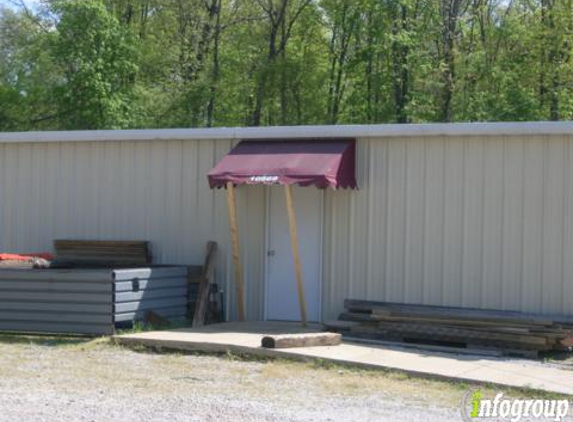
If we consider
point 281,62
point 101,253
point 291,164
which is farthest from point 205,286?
point 281,62

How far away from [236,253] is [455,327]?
3476 millimetres

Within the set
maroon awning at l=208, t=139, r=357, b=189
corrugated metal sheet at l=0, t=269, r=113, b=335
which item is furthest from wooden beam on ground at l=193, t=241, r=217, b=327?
corrugated metal sheet at l=0, t=269, r=113, b=335

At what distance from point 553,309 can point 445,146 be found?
8.52 feet

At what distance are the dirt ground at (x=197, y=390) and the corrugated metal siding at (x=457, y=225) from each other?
112 inches

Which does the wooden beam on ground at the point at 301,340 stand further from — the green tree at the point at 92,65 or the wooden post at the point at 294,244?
the green tree at the point at 92,65

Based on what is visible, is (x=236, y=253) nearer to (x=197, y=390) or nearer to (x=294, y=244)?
(x=294, y=244)

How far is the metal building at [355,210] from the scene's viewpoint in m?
11.7

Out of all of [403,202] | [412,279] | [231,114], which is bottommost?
[412,279]

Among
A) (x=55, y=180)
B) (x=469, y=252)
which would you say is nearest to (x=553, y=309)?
(x=469, y=252)

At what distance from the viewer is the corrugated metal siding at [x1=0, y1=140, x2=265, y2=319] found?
1359 centimetres

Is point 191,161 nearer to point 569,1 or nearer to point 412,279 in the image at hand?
point 412,279

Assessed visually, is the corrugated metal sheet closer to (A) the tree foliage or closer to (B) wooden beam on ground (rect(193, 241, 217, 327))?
(B) wooden beam on ground (rect(193, 241, 217, 327))

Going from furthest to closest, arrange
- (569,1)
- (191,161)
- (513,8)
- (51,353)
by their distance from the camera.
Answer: (513,8) < (569,1) < (191,161) < (51,353)

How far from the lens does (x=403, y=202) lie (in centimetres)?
1245
